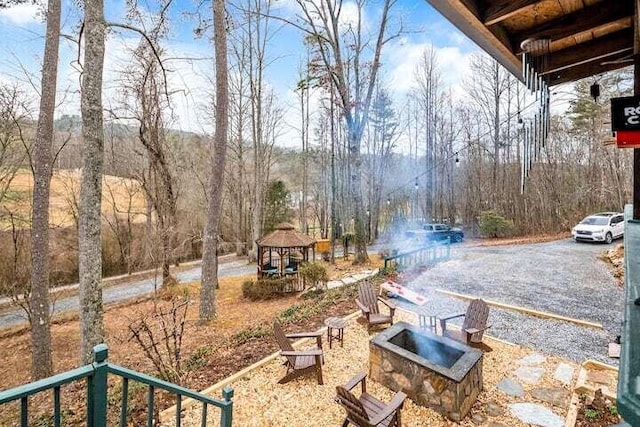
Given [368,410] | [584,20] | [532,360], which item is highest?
[584,20]

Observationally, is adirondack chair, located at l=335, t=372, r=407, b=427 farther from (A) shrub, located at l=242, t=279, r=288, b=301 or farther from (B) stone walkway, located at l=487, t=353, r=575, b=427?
(A) shrub, located at l=242, t=279, r=288, b=301

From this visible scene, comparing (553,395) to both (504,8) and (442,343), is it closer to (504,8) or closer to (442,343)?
(442,343)

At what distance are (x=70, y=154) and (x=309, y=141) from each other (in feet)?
41.3

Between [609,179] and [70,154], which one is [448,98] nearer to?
[609,179]

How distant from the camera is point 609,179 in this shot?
1606cm

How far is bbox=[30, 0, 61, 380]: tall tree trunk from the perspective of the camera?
5.30 meters

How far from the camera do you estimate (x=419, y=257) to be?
34.5 ft

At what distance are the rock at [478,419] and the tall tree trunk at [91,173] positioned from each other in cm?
549

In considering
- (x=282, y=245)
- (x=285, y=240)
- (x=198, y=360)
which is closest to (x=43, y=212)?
(x=198, y=360)

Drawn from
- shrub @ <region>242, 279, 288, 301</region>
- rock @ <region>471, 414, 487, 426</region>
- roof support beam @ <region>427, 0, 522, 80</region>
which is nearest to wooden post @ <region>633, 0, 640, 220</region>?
roof support beam @ <region>427, 0, 522, 80</region>

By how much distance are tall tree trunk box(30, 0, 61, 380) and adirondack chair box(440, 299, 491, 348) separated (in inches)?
263

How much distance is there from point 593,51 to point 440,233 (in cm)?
1346

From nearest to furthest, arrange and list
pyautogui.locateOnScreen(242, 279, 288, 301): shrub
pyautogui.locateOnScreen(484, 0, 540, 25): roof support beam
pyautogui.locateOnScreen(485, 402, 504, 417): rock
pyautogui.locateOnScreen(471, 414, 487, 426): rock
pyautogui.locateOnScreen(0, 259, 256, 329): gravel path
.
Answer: pyautogui.locateOnScreen(484, 0, 540, 25): roof support beam
pyautogui.locateOnScreen(471, 414, 487, 426): rock
pyautogui.locateOnScreen(485, 402, 504, 417): rock
pyautogui.locateOnScreen(242, 279, 288, 301): shrub
pyautogui.locateOnScreen(0, 259, 256, 329): gravel path

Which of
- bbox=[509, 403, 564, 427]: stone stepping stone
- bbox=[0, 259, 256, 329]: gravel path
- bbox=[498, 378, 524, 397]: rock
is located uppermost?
bbox=[498, 378, 524, 397]: rock
